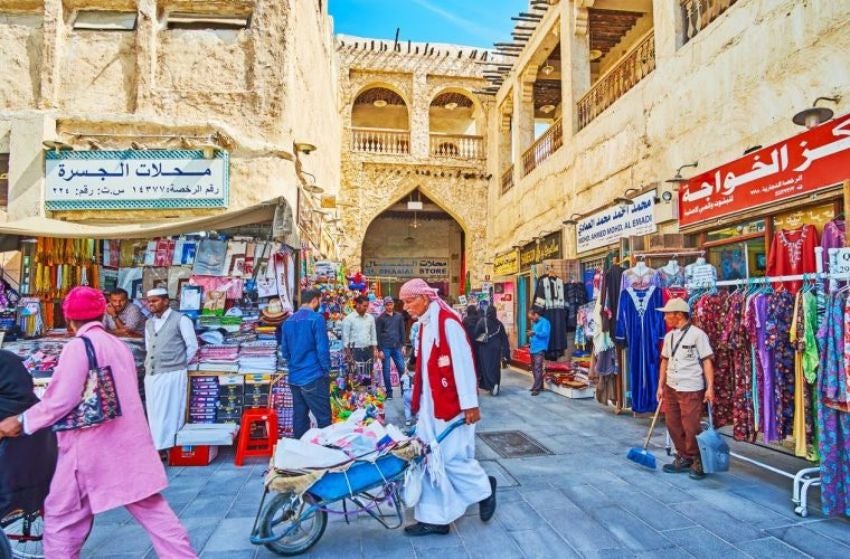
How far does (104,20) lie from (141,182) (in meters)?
2.39

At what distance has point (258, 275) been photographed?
543cm

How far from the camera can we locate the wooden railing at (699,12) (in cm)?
581

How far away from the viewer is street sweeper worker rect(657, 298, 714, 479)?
3.93 metres

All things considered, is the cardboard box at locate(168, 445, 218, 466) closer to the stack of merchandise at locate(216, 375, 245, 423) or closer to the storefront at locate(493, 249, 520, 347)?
the stack of merchandise at locate(216, 375, 245, 423)

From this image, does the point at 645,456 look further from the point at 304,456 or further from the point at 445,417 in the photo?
the point at 304,456

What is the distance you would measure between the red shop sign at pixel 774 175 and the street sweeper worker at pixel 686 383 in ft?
5.43

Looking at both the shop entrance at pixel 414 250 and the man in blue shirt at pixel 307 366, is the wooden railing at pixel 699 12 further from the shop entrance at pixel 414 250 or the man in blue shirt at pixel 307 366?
the shop entrance at pixel 414 250

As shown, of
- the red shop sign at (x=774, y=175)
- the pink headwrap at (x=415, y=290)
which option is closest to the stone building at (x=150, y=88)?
the pink headwrap at (x=415, y=290)

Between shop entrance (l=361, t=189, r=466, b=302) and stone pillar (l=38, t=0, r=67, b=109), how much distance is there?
11.8 metres

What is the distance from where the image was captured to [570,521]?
3180mm

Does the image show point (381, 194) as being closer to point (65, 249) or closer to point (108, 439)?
point (65, 249)

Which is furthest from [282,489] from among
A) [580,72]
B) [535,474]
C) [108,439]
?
[580,72]

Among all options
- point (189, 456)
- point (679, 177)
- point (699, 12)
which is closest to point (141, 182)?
point (189, 456)

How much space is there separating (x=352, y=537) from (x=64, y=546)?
144 cm
